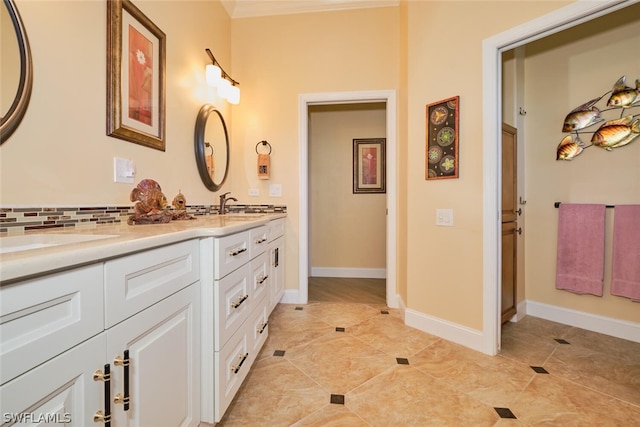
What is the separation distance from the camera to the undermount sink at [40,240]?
858 mm

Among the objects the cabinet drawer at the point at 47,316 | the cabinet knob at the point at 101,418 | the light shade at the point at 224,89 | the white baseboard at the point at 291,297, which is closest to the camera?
the cabinet drawer at the point at 47,316

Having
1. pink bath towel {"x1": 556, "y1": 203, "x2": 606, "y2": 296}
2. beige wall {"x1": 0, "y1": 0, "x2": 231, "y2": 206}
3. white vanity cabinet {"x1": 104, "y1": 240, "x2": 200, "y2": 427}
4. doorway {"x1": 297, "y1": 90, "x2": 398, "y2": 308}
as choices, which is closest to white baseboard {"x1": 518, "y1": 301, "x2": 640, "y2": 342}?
pink bath towel {"x1": 556, "y1": 203, "x2": 606, "y2": 296}

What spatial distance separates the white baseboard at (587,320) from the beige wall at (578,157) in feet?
0.14

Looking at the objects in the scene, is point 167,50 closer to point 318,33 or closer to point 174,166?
point 174,166

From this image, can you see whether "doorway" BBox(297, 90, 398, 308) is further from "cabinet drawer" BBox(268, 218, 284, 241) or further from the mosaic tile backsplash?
the mosaic tile backsplash

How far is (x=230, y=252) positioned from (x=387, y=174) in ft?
6.31

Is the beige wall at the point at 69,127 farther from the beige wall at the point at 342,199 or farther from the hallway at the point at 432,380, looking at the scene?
the beige wall at the point at 342,199

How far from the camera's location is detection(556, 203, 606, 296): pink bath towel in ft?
6.97

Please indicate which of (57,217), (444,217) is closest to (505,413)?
(444,217)

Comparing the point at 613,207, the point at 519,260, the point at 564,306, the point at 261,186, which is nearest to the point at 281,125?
the point at 261,186

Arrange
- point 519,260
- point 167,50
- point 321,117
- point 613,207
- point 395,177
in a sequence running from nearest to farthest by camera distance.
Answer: point 167,50
point 613,207
point 519,260
point 395,177
point 321,117

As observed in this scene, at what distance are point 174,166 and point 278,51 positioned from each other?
177 centimetres

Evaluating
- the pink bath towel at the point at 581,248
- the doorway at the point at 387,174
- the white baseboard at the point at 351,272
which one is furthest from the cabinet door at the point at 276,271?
the pink bath towel at the point at 581,248

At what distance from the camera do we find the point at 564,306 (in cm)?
232
